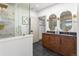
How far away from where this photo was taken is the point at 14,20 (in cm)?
203

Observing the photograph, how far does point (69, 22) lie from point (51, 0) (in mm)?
1134

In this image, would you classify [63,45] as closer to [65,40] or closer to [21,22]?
[65,40]

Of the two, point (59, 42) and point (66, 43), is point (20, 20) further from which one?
point (66, 43)

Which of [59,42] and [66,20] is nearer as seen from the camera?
[66,20]

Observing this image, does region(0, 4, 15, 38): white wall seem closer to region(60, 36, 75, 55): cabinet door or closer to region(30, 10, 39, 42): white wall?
region(30, 10, 39, 42): white wall

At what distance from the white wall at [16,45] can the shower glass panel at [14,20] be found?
0.11 m

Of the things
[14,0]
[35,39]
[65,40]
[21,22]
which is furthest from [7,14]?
[65,40]

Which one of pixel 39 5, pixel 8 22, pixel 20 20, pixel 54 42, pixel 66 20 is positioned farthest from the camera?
pixel 54 42

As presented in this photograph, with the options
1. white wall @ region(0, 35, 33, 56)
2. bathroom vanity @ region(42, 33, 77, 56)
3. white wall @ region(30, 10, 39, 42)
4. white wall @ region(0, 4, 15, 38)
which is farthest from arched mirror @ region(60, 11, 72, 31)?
white wall @ region(0, 4, 15, 38)

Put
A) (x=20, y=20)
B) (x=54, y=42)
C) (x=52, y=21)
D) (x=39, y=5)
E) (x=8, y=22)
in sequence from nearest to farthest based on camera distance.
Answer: (x=39, y=5), (x=8, y=22), (x=20, y=20), (x=52, y=21), (x=54, y=42)

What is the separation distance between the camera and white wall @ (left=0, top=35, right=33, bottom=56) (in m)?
1.65

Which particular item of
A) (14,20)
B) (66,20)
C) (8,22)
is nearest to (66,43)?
(66,20)

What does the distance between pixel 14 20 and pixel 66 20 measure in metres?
1.24

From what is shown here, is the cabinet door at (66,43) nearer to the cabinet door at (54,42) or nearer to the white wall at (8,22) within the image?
the cabinet door at (54,42)
